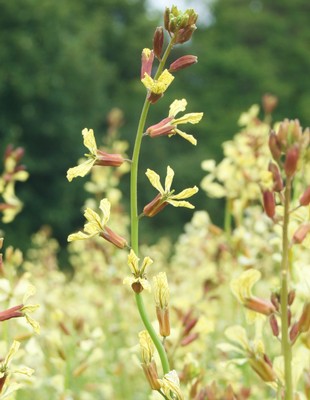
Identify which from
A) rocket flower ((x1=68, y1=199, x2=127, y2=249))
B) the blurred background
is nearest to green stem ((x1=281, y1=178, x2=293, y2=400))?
rocket flower ((x1=68, y1=199, x2=127, y2=249))

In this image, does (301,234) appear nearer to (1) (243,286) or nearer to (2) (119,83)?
(1) (243,286)

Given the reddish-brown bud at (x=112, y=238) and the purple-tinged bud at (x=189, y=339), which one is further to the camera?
the purple-tinged bud at (x=189, y=339)

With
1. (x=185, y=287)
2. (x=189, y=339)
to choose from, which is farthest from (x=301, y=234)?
(x=185, y=287)

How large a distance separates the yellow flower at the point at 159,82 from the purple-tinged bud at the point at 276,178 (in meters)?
0.22

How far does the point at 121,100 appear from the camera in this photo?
757 inches

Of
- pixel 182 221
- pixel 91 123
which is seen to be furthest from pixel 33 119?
pixel 182 221

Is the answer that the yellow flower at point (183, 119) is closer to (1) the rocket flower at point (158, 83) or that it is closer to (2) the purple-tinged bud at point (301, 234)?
(1) the rocket flower at point (158, 83)

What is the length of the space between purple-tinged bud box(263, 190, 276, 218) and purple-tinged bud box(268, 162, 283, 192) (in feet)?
0.17

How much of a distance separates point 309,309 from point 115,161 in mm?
392

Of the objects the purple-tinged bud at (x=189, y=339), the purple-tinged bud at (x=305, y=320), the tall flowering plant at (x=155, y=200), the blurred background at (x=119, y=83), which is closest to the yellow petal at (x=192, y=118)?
the tall flowering plant at (x=155, y=200)

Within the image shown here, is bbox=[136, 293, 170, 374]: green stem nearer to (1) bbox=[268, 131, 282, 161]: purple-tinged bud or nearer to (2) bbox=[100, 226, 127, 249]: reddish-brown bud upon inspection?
(2) bbox=[100, 226, 127, 249]: reddish-brown bud

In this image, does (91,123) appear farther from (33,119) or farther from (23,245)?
(23,245)

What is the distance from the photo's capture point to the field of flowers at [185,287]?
46.8 inches

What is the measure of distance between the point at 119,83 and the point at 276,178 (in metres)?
→ 19.2
